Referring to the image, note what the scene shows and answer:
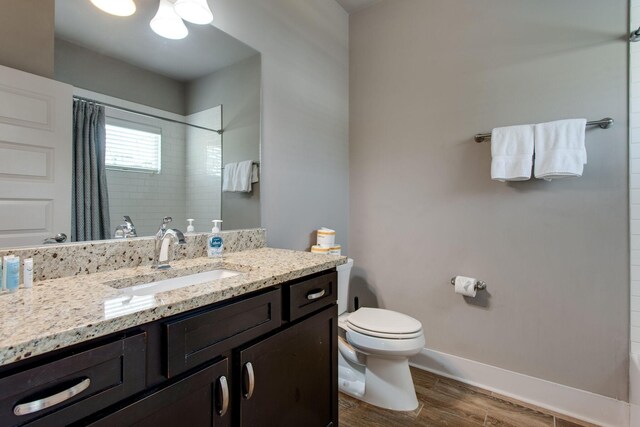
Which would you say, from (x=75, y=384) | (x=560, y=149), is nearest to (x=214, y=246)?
(x=75, y=384)

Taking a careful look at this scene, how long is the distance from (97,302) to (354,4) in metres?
2.57

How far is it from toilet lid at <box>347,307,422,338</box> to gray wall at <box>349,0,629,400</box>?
0.48 meters

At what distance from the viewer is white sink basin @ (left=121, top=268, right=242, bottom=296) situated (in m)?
1.04

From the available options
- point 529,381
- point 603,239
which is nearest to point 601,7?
point 603,239

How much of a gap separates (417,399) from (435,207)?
1.19m

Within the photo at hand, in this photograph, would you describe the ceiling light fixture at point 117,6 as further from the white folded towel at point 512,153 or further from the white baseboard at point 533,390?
the white baseboard at point 533,390

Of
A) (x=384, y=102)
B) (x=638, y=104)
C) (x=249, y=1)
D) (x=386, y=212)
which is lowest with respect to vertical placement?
(x=386, y=212)

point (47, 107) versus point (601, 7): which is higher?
point (601, 7)

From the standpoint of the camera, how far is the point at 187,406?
0.78 m

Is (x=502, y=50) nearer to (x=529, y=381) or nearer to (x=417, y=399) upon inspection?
(x=529, y=381)

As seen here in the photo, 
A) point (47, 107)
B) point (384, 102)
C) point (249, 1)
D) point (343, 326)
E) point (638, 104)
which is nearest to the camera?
point (47, 107)

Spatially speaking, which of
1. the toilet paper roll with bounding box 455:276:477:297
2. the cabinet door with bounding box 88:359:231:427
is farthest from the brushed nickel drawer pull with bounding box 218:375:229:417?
the toilet paper roll with bounding box 455:276:477:297

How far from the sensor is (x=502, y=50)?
1.91 m

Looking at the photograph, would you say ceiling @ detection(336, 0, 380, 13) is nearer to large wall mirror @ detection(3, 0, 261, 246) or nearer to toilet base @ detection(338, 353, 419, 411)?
large wall mirror @ detection(3, 0, 261, 246)
